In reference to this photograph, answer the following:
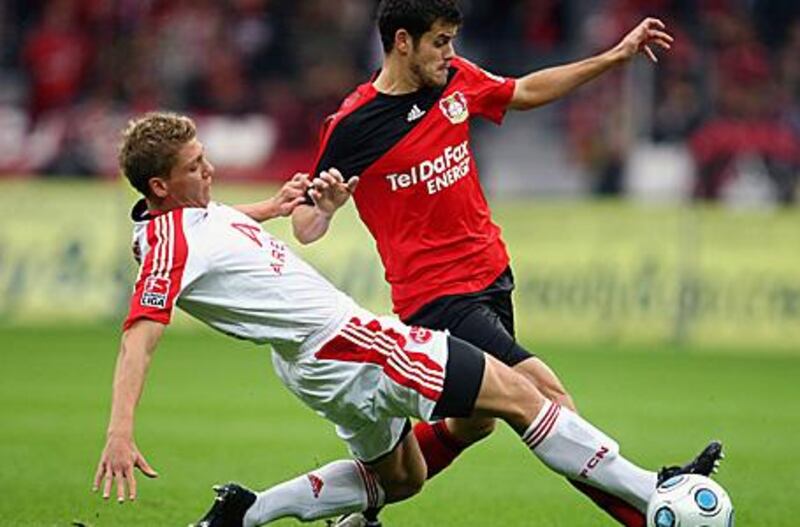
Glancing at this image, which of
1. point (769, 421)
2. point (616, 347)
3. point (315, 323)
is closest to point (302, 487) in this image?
point (315, 323)

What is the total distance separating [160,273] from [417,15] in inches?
75.0

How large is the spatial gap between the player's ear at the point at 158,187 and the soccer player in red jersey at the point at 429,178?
1187mm

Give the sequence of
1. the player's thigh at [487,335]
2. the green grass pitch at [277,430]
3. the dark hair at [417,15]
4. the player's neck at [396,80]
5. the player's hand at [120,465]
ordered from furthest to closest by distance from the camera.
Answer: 1. the green grass pitch at [277,430]
2. the player's neck at [396,80]
3. the dark hair at [417,15]
4. the player's thigh at [487,335]
5. the player's hand at [120,465]

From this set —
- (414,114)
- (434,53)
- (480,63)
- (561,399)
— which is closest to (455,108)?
(414,114)

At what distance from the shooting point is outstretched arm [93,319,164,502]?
6164 mm

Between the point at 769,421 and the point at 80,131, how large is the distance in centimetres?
999

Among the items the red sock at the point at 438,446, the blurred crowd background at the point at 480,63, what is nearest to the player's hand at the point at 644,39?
the red sock at the point at 438,446

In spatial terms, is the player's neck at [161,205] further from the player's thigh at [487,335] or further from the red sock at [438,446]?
the red sock at [438,446]

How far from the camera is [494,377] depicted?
22.1 ft

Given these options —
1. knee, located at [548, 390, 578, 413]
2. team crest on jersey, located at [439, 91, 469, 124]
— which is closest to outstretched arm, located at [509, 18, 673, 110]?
team crest on jersey, located at [439, 91, 469, 124]

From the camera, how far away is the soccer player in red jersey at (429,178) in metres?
7.78

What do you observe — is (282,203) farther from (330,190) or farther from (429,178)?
(429,178)

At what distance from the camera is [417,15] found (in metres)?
7.73

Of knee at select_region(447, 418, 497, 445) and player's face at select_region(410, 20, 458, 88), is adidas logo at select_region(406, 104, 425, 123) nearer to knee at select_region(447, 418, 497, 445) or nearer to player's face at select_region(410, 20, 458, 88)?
player's face at select_region(410, 20, 458, 88)
